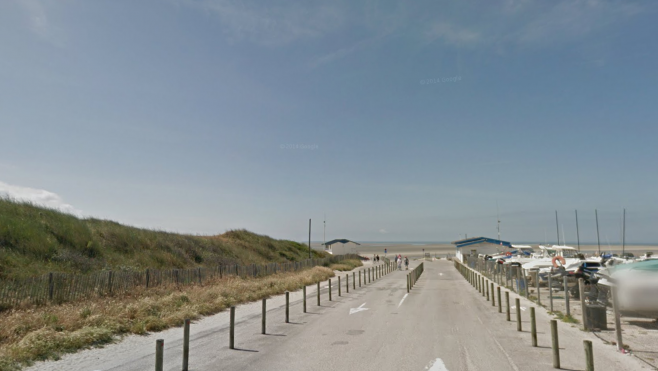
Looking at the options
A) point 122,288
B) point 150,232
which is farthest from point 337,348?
point 150,232

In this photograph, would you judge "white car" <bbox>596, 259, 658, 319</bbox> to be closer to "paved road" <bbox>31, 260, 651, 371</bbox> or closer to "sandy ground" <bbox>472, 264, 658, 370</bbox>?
"sandy ground" <bbox>472, 264, 658, 370</bbox>

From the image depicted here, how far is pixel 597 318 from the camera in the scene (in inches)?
482

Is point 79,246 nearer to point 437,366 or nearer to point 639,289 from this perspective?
point 437,366

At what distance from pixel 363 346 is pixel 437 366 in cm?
233

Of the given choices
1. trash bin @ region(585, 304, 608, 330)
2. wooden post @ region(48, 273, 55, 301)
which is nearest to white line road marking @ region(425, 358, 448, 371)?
trash bin @ region(585, 304, 608, 330)

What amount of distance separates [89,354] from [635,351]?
12.5 m

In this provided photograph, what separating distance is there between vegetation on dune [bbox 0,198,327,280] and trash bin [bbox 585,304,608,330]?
825 inches

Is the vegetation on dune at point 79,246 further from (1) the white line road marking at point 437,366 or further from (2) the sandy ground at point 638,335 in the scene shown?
(2) the sandy ground at point 638,335

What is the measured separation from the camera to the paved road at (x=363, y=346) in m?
→ 8.68

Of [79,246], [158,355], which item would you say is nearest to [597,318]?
[158,355]

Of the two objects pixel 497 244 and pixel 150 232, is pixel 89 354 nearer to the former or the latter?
pixel 150 232

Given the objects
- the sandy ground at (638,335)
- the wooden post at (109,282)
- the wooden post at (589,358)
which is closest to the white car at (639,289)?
the sandy ground at (638,335)

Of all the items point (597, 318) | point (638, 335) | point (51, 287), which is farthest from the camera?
point (51, 287)

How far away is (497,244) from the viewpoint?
238 ft
